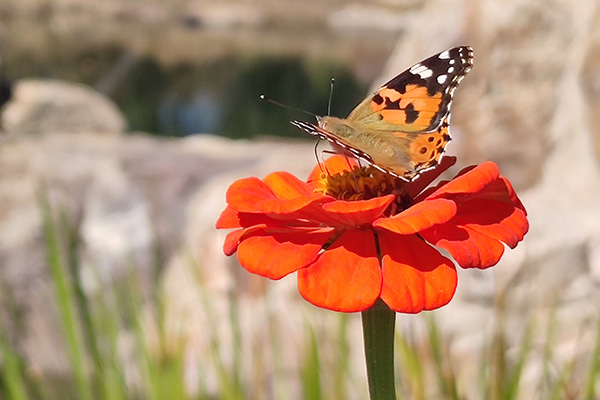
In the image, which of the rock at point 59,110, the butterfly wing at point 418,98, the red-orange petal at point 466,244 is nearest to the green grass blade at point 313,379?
the butterfly wing at point 418,98

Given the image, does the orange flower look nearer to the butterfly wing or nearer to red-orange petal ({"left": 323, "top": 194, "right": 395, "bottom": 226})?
red-orange petal ({"left": 323, "top": 194, "right": 395, "bottom": 226})

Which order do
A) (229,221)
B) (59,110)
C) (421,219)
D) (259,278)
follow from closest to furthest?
1. (421,219)
2. (229,221)
3. (259,278)
4. (59,110)

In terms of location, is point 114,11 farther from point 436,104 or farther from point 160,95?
point 436,104

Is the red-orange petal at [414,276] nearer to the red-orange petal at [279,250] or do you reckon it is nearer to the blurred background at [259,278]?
the red-orange petal at [279,250]

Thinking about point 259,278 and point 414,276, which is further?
point 259,278

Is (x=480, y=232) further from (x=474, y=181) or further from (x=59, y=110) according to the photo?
(x=59, y=110)

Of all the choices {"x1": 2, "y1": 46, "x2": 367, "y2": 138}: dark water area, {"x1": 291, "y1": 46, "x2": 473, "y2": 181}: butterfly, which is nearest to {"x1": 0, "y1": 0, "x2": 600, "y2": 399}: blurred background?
{"x1": 291, "y1": 46, "x2": 473, "y2": 181}: butterfly

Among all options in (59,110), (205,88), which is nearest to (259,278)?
(59,110)
